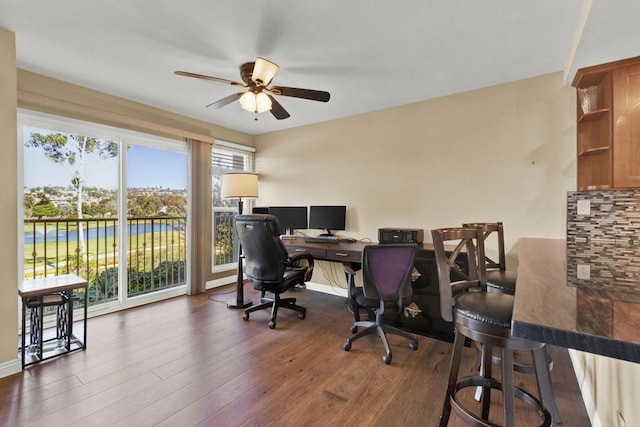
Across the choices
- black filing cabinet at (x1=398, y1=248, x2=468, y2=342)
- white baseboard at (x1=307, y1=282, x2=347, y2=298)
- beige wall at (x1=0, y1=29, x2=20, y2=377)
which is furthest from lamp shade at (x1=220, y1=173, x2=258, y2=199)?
black filing cabinet at (x1=398, y1=248, x2=468, y2=342)

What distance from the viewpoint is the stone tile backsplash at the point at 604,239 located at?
98cm

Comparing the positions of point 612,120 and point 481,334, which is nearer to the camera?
point 481,334

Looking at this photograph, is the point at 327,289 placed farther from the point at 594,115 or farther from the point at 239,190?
the point at 594,115

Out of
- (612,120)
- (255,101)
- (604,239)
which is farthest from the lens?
(255,101)

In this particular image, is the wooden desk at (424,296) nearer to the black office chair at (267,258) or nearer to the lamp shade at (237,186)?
the black office chair at (267,258)

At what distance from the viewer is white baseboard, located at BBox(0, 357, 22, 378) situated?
1931mm

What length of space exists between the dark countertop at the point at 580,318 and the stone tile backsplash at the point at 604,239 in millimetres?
148

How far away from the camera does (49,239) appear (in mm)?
2889

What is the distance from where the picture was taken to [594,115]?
7.34 feet

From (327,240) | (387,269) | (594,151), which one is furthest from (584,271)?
(327,240)

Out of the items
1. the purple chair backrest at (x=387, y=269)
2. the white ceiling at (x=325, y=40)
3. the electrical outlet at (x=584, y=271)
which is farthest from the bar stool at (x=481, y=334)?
the white ceiling at (x=325, y=40)

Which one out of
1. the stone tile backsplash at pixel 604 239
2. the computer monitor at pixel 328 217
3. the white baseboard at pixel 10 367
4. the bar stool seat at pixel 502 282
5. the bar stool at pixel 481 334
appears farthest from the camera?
the computer monitor at pixel 328 217

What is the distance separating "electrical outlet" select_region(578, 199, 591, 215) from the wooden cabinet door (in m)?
0.24

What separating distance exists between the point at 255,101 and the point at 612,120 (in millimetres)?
2728
